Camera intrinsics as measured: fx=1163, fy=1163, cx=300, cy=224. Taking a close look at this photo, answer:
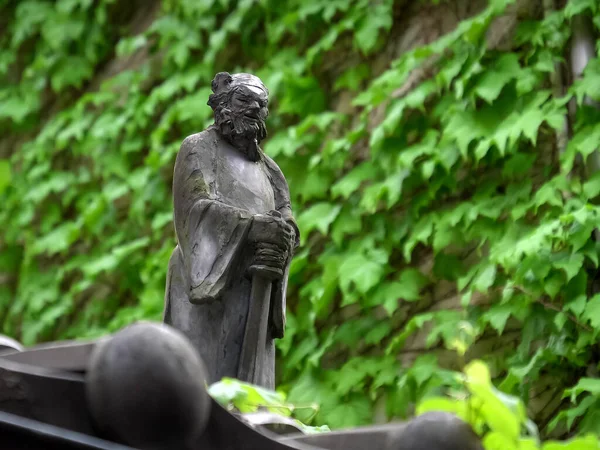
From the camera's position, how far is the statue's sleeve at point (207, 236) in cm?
→ 375

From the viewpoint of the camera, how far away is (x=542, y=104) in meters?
5.56

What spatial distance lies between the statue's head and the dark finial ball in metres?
2.41

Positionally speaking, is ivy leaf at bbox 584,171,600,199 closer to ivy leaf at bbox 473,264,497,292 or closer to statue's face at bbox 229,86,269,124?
ivy leaf at bbox 473,264,497,292

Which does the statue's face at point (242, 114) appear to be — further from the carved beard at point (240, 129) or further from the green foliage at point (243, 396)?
the green foliage at point (243, 396)

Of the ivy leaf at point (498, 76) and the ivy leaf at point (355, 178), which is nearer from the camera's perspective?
the ivy leaf at point (498, 76)

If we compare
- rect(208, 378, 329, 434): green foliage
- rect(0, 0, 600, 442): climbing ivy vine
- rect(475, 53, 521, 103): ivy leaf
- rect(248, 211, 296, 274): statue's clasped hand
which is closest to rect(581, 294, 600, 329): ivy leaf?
rect(0, 0, 600, 442): climbing ivy vine

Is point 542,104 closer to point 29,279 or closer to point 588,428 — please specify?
point 588,428

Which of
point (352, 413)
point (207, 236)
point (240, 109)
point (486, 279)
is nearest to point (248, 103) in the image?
point (240, 109)

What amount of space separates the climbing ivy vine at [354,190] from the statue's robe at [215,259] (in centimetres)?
52

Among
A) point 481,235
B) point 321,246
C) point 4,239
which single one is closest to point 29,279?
point 4,239

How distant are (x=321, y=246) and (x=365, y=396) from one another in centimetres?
102

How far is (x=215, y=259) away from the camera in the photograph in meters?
3.77

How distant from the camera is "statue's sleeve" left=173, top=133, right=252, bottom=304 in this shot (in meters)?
3.75

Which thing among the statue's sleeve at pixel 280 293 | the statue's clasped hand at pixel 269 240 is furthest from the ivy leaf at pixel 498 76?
the statue's clasped hand at pixel 269 240
